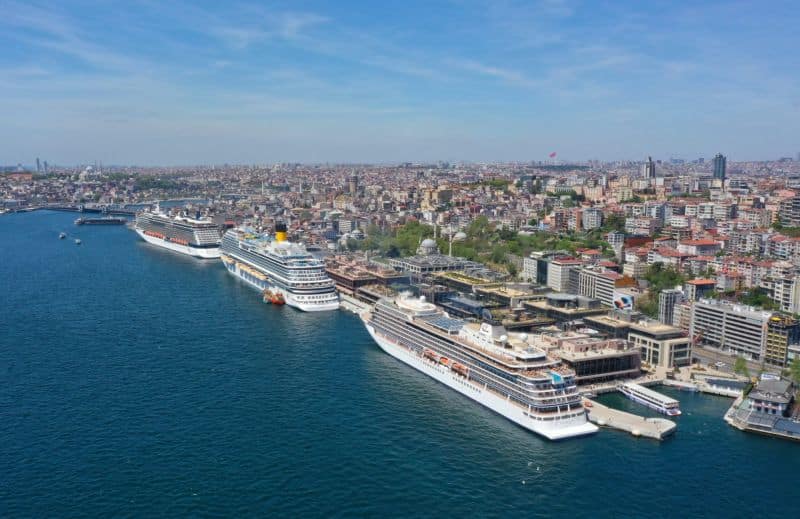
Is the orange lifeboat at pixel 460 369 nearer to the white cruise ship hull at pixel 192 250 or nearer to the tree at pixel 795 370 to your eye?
the tree at pixel 795 370

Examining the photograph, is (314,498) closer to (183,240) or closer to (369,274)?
(369,274)

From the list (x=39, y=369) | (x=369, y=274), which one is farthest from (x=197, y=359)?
(x=369, y=274)

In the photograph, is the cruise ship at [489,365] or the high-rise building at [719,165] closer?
the cruise ship at [489,365]

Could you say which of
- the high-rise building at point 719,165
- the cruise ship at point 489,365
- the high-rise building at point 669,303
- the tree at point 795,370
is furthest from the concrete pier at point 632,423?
the high-rise building at point 719,165

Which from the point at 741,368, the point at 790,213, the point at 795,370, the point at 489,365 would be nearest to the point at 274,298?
the point at 489,365

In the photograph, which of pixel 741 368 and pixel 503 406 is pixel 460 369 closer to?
pixel 503 406

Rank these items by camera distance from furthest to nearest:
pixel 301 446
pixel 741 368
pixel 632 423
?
1. pixel 741 368
2. pixel 632 423
3. pixel 301 446
